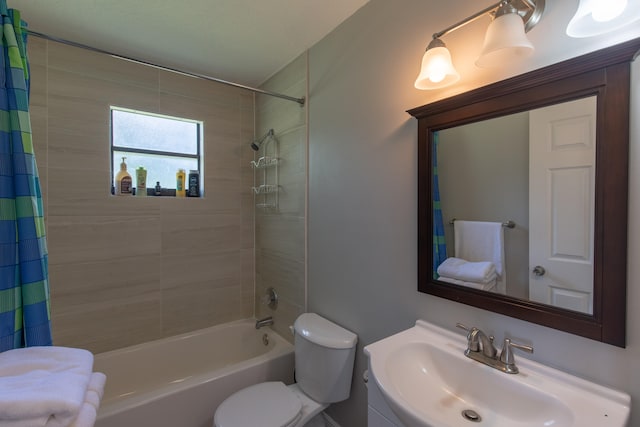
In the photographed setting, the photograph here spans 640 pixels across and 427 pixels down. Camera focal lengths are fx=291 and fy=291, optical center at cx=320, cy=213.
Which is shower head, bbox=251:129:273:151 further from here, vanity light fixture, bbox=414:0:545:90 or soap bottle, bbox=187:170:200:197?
vanity light fixture, bbox=414:0:545:90

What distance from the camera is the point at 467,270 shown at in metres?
1.14

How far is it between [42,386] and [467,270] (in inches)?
56.8

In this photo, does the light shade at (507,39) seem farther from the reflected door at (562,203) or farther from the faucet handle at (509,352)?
the faucet handle at (509,352)

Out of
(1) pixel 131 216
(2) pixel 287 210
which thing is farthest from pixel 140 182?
(2) pixel 287 210

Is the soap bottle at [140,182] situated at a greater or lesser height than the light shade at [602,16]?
lesser

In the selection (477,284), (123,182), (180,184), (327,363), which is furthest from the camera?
(180,184)

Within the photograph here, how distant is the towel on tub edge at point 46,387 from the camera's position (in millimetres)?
756

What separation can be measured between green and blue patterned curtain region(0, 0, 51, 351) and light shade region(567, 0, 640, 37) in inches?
77.2

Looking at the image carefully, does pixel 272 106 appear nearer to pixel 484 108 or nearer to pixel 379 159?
pixel 379 159

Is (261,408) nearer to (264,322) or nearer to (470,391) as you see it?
(264,322)

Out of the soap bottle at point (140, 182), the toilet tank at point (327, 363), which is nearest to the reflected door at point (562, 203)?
the toilet tank at point (327, 363)

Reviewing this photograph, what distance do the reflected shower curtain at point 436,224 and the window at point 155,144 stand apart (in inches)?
76.0

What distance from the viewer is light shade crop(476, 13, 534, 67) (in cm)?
87

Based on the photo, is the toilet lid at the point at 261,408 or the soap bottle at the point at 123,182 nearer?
the toilet lid at the point at 261,408
